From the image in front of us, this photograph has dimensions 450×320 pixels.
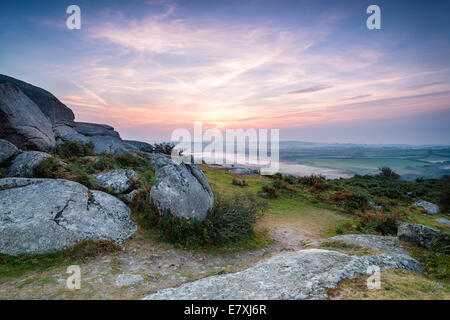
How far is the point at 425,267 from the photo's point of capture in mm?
5121

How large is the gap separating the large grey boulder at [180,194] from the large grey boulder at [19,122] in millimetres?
9731

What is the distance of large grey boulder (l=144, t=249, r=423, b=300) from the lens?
3.34 metres

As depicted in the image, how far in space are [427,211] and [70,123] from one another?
35.7 meters

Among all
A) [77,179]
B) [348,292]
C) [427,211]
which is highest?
[77,179]

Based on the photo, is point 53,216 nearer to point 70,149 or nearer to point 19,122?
point 70,149

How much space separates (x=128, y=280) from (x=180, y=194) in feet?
11.1

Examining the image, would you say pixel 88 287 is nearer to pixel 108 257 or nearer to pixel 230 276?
pixel 108 257

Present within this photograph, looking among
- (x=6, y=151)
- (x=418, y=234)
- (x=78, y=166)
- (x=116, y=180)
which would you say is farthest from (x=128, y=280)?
(x=6, y=151)

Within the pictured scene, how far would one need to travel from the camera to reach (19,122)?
1236 centimetres

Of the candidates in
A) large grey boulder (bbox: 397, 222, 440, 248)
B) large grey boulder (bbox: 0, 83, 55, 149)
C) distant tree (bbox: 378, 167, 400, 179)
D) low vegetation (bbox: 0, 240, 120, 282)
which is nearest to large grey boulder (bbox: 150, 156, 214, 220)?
low vegetation (bbox: 0, 240, 120, 282)

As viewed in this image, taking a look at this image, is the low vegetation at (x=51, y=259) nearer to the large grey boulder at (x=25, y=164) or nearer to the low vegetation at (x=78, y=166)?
the low vegetation at (x=78, y=166)

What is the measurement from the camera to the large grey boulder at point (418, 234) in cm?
652

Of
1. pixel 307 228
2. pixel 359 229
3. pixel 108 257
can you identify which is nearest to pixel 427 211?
pixel 359 229
